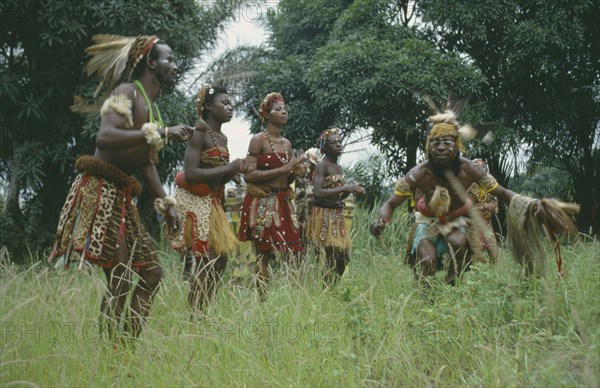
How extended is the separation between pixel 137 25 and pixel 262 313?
682 centimetres

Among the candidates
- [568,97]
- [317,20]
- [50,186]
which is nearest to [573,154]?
[568,97]

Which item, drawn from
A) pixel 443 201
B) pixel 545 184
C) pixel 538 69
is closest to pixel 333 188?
pixel 443 201

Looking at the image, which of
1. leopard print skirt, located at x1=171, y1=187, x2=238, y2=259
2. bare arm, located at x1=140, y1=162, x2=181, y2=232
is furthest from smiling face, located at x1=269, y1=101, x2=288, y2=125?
bare arm, located at x1=140, y1=162, x2=181, y2=232

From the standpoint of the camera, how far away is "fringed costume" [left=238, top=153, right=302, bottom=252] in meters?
4.96

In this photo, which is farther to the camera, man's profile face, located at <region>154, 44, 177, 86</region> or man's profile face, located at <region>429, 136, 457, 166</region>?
man's profile face, located at <region>429, 136, 457, 166</region>

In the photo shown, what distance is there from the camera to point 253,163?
502cm

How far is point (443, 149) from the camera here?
4.38 metres

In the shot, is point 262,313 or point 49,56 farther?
point 49,56

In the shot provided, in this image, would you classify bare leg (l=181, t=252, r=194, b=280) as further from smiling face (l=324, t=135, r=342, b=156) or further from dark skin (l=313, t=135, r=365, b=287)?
smiling face (l=324, t=135, r=342, b=156)

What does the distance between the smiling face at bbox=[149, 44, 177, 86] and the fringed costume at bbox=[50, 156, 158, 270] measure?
642 millimetres

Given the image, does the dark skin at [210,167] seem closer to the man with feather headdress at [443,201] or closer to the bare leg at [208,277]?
the bare leg at [208,277]

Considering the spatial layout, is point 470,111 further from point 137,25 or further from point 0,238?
point 0,238

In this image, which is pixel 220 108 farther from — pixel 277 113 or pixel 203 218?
pixel 203 218

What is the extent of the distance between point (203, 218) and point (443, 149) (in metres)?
1.78
